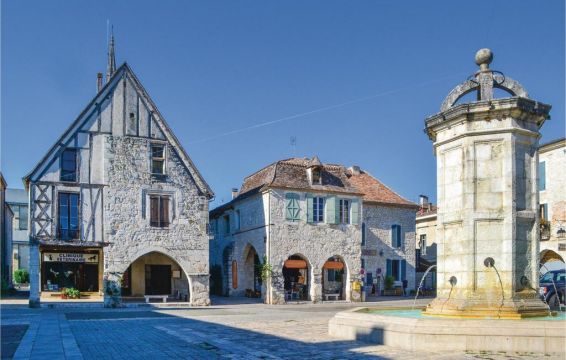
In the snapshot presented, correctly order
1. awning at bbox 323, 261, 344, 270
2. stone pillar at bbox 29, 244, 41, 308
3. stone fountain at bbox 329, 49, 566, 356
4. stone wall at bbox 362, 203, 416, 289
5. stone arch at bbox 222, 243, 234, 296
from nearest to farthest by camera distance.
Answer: stone fountain at bbox 329, 49, 566, 356
stone pillar at bbox 29, 244, 41, 308
awning at bbox 323, 261, 344, 270
stone arch at bbox 222, 243, 234, 296
stone wall at bbox 362, 203, 416, 289

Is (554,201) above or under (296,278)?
above

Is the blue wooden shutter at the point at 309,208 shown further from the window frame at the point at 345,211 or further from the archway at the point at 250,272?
the archway at the point at 250,272

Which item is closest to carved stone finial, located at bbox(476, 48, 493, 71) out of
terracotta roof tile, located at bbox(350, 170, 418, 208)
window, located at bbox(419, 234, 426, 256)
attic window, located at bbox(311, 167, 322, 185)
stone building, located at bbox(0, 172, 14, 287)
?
attic window, located at bbox(311, 167, 322, 185)

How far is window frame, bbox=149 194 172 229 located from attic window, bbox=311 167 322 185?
844 centimetres

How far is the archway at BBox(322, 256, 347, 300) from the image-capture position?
31875 millimetres

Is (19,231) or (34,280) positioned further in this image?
(19,231)

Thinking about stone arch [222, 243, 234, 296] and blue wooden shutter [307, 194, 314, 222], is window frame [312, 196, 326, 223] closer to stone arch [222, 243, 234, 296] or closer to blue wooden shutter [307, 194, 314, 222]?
blue wooden shutter [307, 194, 314, 222]

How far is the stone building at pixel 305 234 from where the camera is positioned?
100 feet

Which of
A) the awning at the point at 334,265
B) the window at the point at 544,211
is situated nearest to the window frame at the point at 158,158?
the awning at the point at 334,265

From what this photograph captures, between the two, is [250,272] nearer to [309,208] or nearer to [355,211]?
[309,208]

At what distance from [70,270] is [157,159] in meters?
7.22

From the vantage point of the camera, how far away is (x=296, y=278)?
35250 millimetres

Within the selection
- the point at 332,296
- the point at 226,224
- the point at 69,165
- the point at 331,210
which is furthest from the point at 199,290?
the point at 226,224

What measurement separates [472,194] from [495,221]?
0.64 metres
